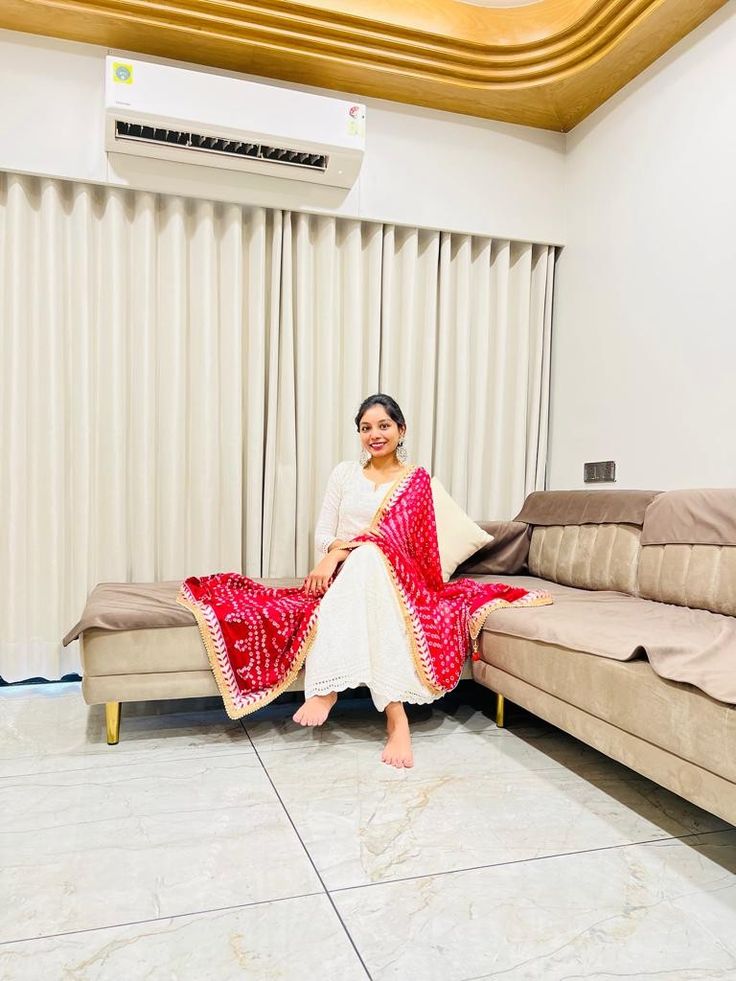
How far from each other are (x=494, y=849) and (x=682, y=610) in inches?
43.8

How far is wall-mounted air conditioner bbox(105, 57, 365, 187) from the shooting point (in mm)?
2781

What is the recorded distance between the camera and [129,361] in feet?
10.3

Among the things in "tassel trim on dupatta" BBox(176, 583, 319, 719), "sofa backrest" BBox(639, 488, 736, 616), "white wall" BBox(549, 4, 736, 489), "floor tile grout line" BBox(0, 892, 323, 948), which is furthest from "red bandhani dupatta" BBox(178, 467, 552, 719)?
"white wall" BBox(549, 4, 736, 489)

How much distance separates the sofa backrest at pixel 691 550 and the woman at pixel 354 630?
43 cm

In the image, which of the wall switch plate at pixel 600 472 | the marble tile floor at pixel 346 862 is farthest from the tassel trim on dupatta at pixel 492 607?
the wall switch plate at pixel 600 472

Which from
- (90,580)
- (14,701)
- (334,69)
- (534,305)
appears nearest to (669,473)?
(534,305)

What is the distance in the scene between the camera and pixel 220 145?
3021 millimetres

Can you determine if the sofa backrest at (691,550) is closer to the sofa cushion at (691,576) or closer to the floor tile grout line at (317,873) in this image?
the sofa cushion at (691,576)

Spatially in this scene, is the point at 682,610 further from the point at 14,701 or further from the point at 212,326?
the point at 14,701

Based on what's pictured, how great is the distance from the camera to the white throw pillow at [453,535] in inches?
120

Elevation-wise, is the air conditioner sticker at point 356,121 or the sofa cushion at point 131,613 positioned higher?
the air conditioner sticker at point 356,121

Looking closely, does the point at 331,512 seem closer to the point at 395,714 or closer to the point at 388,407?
the point at 388,407

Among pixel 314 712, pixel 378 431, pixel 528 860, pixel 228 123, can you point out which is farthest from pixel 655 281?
pixel 528 860

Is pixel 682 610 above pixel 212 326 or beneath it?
beneath
